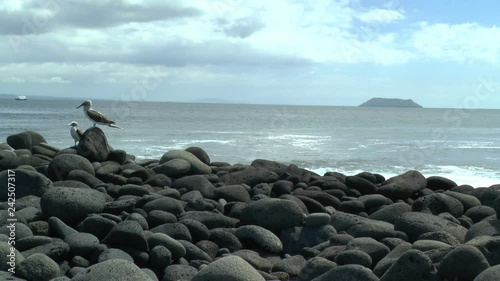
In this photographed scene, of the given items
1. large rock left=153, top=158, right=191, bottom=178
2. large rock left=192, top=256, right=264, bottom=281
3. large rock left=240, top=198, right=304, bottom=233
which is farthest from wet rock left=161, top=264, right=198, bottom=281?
large rock left=153, top=158, right=191, bottom=178

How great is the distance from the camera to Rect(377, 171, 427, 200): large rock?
11.2 m

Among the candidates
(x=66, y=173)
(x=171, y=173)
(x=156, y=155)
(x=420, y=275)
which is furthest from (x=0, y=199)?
(x=156, y=155)

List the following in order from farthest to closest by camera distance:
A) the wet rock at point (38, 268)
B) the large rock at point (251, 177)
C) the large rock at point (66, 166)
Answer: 1. the large rock at point (251, 177)
2. the large rock at point (66, 166)
3. the wet rock at point (38, 268)

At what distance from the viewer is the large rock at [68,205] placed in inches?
332

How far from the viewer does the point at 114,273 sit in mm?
5387

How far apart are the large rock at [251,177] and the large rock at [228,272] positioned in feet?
18.1

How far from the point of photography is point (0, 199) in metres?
9.85

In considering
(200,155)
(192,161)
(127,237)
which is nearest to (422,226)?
(127,237)

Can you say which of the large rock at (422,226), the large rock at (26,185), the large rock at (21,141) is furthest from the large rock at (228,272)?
the large rock at (21,141)

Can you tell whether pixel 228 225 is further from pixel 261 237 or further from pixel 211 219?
pixel 261 237

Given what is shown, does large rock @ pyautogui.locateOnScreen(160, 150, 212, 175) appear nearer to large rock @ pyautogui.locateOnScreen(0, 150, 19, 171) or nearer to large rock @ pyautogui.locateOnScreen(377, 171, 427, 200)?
large rock @ pyautogui.locateOnScreen(0, 150, 19, 171)

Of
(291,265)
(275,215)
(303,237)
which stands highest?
(275,215)

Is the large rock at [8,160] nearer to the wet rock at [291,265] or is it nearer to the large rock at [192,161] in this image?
the large rock at [192,161]

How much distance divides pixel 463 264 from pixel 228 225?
3784 millimetres
